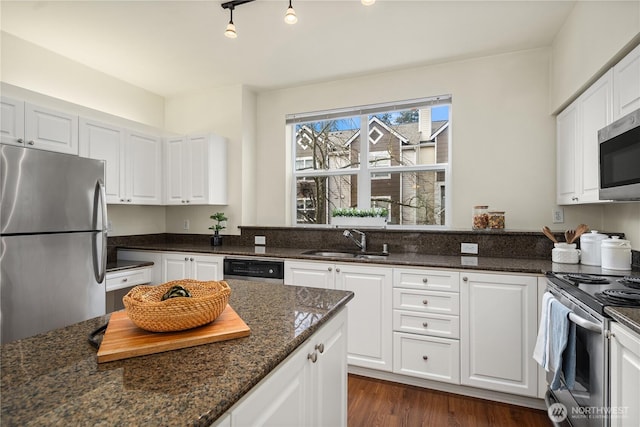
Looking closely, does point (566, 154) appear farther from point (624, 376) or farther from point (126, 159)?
point (126, 159)

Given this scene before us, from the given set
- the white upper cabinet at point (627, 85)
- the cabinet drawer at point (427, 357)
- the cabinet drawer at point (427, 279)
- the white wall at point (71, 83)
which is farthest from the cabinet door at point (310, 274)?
the white wall at point (71, 83)

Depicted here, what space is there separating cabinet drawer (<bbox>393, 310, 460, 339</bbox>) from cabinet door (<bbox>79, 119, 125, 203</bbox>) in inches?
107

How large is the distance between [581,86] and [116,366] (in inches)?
110

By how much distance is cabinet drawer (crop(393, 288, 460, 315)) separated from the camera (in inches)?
89.5

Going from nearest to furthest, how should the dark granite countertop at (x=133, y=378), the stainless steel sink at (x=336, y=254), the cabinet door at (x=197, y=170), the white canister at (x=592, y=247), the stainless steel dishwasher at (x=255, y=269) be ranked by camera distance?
1. the dark granite countertop at (x=133, y=378)
2. the white canister at (x=592, y=247)
3. the stainless steel dishwasher at (x=255, y=269)
4. the stainless steel sink at (x=336, y=254)
5. the cabinet door at (x=197, y=170)

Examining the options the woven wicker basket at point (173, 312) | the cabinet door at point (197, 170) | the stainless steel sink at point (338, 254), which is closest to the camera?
the woven wicker basket at point (173, 312)

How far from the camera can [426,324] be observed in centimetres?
234

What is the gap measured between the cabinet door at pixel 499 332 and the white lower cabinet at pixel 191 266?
2.10 m

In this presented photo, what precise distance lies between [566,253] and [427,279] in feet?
3.16

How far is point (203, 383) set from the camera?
71cm

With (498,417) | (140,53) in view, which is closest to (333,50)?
(140,53)

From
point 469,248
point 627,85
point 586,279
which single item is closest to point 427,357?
point 469,248

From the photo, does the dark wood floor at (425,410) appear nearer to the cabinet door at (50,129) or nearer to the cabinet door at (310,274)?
the cabinet door at (310,274)

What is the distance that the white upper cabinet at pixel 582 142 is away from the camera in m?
1.90
